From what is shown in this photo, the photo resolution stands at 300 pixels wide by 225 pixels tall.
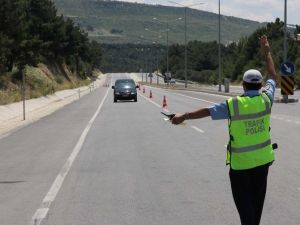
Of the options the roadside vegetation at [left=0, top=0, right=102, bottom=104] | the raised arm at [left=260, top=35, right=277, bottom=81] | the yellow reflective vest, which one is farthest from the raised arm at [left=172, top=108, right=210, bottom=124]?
the roadside vegetation at [left=0, top=0, right=102, bottom=104]

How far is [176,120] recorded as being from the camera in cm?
603

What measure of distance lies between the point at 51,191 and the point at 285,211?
3.73m

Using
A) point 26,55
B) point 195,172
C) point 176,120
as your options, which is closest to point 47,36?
point 26,55

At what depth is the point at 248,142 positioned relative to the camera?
19.2 ft

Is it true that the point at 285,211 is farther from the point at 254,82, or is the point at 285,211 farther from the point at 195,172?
the point at 195,172

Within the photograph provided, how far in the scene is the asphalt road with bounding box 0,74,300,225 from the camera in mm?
8234

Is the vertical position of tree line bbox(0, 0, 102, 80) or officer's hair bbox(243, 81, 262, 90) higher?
tree line bbox(0, 0, 102, 80)

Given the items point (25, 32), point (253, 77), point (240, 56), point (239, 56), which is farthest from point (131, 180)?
point (239, 56)

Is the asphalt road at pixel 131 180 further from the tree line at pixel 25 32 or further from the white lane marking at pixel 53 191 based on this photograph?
the tree line at pixel 25 32

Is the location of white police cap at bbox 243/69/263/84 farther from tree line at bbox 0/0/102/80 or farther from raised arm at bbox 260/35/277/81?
tree line at bbox 0/0/102/80

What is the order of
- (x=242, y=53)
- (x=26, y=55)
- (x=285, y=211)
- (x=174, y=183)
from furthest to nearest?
(x=242, y=53), (x=26, y=55), (x=174, y=183), (x=285, y=211)

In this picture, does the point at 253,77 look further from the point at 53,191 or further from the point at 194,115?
the point at 53,191

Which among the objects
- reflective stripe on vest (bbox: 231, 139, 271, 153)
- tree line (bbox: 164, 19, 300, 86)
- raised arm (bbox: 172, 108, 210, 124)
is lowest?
reflective stripe on vest (bbox: 231, 139, 271, 153)

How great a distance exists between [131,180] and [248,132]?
215 inches
